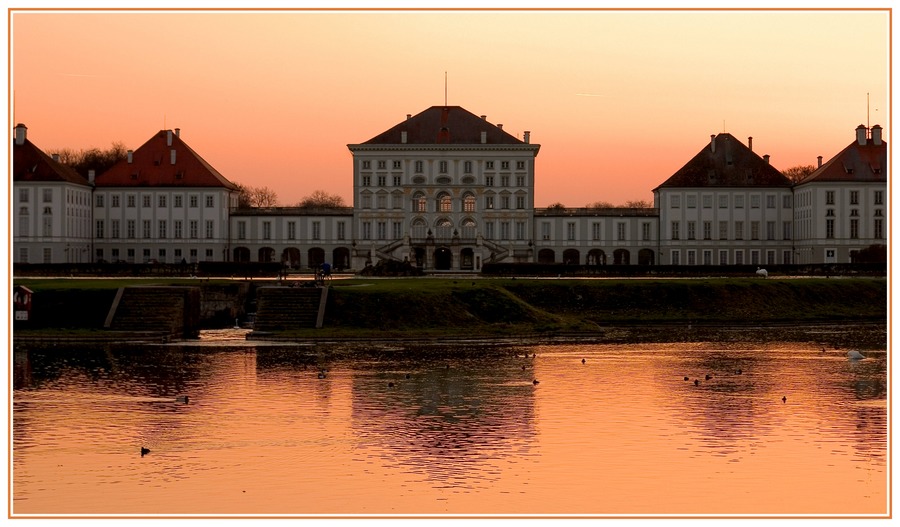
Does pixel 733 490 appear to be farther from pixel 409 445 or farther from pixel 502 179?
pixel 502 179

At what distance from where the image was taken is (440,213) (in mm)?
114000

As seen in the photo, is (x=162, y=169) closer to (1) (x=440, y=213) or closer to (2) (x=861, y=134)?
(1) (x=440, y=213)

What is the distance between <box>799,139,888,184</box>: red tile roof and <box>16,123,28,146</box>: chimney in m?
60.6

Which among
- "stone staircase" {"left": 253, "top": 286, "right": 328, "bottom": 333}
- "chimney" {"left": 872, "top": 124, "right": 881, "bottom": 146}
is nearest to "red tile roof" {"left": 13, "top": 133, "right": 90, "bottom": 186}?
"stone staircase" {"left": 253, "top": 286, "right": 328, "bottom": 333}

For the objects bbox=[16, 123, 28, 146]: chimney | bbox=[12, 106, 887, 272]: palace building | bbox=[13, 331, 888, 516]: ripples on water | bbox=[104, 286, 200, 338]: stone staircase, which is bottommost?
bbox=[13, 331, 888, 516]: ripples on water

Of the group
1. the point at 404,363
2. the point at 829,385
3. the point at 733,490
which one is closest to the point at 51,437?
the point at 733,490

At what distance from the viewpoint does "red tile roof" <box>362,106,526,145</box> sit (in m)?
114

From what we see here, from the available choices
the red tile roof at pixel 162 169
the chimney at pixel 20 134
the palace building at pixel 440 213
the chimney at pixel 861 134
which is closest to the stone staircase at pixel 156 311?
the palace building at pixel 440 213

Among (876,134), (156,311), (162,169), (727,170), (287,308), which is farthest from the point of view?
(162,169)

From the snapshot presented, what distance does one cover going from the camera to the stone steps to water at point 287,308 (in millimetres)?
49656

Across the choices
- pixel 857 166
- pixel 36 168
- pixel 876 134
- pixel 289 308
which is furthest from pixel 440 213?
pixel 289 308

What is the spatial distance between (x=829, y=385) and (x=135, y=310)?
25.8 m

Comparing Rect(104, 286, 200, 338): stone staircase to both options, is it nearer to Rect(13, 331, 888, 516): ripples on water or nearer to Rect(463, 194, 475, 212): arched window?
Rect(13, 331, 888, 516): ripples on water

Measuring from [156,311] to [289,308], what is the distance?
4.73 metres
